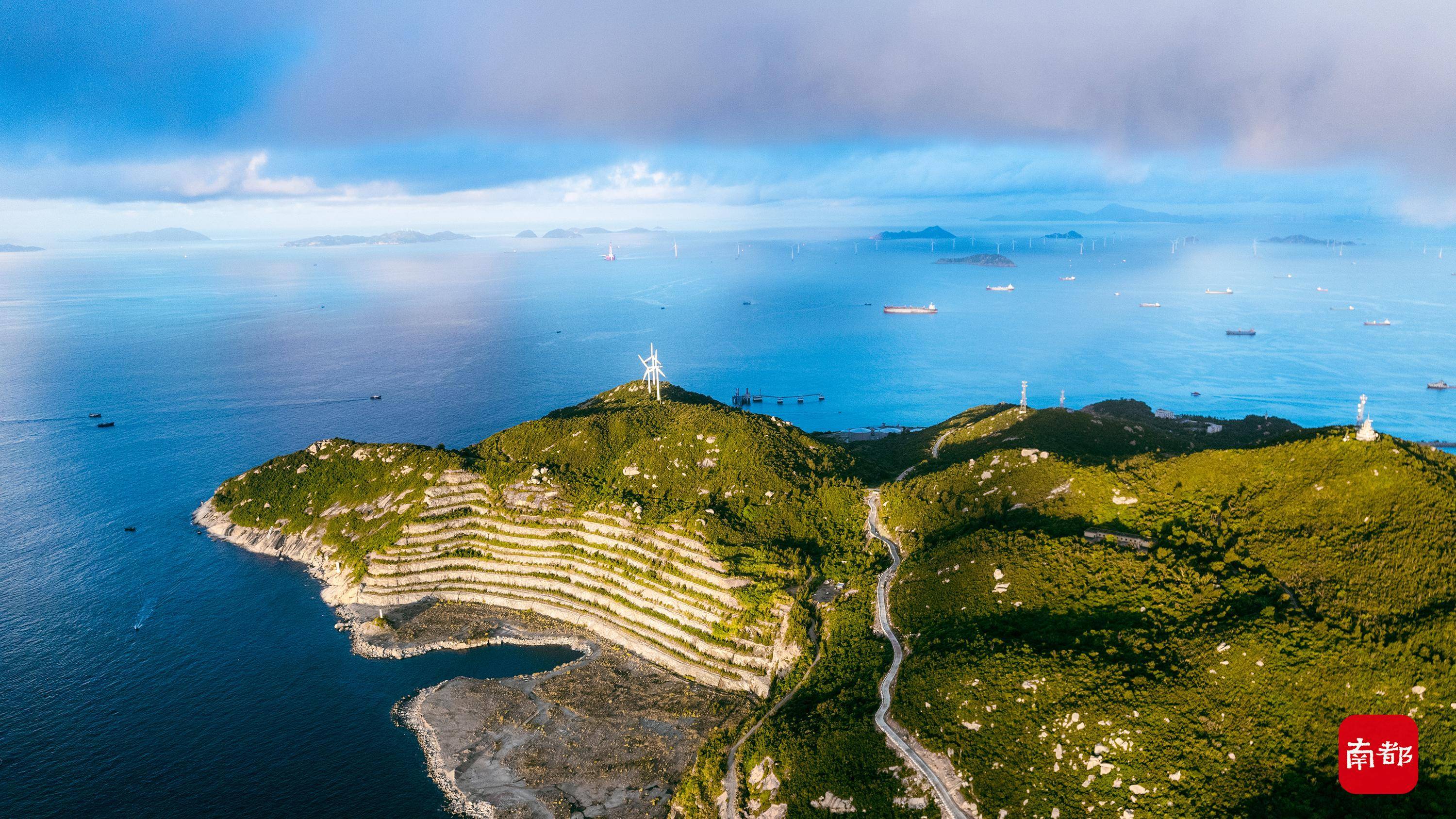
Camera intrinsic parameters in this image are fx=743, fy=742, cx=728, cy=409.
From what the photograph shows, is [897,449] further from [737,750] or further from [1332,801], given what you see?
[1332,801]

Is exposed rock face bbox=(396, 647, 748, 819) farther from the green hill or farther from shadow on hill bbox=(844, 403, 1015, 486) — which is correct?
shadow on hill bbox=(844, 403, 1015, 486)

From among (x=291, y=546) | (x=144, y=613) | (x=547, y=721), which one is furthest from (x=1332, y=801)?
(x=291, y=546)

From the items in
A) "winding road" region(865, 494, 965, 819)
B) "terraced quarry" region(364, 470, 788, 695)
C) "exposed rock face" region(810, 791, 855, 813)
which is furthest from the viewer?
"terraced quarry" region(364, 470, 788, 695)

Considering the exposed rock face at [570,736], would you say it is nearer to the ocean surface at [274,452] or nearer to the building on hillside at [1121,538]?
the ocean surface at [274,452]

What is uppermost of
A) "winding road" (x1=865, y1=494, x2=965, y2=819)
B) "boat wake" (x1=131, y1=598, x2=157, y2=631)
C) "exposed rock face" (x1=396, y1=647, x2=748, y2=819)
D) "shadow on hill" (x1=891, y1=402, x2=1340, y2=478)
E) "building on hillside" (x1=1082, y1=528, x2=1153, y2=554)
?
"shadow on hill" (x1=891, y1=402, x2=1340, y2=478)

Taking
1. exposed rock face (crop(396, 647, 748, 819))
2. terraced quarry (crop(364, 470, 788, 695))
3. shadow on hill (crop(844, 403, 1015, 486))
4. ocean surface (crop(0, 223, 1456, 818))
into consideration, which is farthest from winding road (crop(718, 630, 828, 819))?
shadow on hill (crop(844, 403, 1015, 486))

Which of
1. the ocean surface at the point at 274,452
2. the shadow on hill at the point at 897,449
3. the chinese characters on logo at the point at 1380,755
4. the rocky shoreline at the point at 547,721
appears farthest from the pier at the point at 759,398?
the chinese characters on logo at the point at 1380,755
